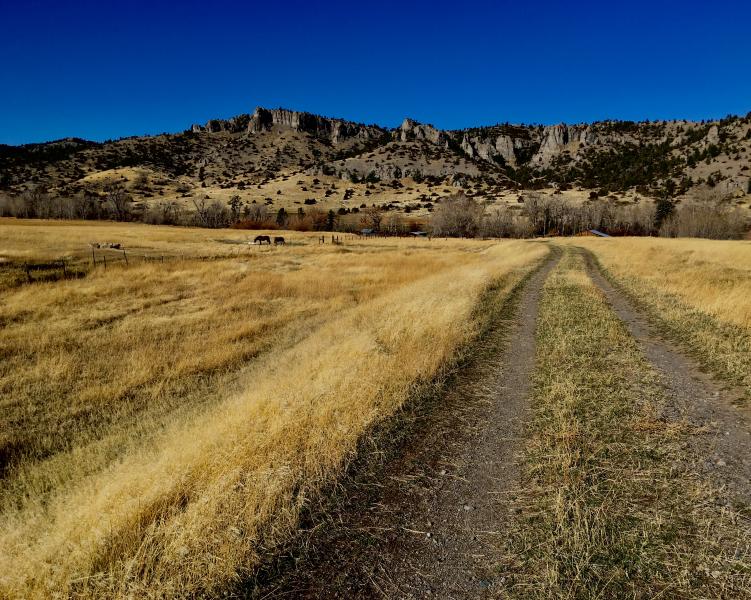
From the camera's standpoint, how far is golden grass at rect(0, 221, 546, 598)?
138 inches

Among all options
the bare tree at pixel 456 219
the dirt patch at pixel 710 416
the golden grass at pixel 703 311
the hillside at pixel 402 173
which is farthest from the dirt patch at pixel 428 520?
the hillside at pixel 402 173

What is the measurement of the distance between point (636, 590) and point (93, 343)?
49.9 feet

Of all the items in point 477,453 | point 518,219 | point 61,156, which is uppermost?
point 61,156

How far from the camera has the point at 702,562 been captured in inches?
126

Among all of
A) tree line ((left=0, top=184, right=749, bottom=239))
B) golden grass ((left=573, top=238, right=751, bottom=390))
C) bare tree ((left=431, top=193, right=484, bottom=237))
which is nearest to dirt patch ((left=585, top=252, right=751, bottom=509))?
golden grass ((left=573, top=238, right=751, bottom=390))

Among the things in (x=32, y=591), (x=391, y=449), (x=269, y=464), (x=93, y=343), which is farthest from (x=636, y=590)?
(x=93, y=343)

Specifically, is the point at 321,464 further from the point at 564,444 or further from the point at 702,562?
the point at 702,562

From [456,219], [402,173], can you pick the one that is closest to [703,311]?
[456,219]

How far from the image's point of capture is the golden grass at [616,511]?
3.08 m

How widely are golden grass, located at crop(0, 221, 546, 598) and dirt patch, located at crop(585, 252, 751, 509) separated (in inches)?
158

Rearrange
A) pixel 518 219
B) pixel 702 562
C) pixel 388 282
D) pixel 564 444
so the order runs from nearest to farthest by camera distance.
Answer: pixel 702 562, pixel 564 444, pixel 388 282, pixel 518 219

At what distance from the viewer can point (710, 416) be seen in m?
5.89

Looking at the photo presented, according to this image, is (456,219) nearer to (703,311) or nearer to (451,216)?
(451,216)

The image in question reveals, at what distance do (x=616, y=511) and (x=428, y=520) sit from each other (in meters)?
1.84
